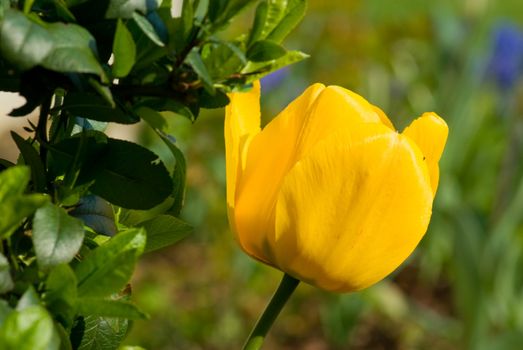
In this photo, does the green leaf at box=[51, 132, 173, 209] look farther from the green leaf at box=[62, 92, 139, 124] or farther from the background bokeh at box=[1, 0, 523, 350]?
the background bokeh at box=[1, 0, 523, 350]

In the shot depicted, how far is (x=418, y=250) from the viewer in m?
3.71

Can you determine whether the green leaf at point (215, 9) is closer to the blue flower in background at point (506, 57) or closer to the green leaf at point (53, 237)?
the green leaf at point (53, 237)

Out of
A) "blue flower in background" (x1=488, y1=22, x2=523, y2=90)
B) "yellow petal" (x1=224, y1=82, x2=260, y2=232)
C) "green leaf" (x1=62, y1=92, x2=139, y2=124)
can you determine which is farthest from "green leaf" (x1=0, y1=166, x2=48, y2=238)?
"blue flower in background" (x1=488, y1=22, x2=523, y2=90)

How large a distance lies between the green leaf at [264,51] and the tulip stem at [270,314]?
169 mm

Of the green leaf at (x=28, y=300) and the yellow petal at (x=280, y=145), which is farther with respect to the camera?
the yellow petal at (x=280, y=145)

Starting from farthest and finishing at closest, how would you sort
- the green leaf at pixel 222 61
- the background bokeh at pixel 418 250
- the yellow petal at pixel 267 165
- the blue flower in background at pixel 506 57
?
the blue flower in background at pixel 506 57, the background bokeh at pixel 418 250, the yellow petal at pixel 267 165, the green leaf at pixel 222 61

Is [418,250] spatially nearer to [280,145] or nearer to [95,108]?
[280,145]

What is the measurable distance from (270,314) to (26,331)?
0.80 ft

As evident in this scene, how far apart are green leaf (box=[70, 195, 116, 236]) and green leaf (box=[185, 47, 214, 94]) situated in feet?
0.47

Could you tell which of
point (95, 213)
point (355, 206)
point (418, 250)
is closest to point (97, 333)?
point (95, 213)

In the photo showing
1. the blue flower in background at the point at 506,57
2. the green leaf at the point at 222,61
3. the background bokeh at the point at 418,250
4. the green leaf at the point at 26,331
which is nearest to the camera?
the green leaf at the point at 26,331

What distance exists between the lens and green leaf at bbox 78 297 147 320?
1.73ft

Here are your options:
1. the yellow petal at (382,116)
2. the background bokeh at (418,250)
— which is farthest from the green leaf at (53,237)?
the background bokeh at (418,250)

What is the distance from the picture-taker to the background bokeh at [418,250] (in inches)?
116
